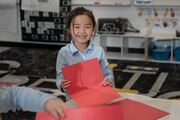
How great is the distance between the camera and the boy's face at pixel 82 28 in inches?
64.3

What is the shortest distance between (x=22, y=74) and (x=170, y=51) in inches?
77.5

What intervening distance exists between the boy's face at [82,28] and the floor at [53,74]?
1269 millimetres

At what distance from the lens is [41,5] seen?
494 cm

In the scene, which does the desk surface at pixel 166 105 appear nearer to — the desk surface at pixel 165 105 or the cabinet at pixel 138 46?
the desk surface at pixel 165 105

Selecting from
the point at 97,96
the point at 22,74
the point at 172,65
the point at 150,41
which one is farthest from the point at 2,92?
the point at 150,41

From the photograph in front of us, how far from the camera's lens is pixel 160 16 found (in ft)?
15.0

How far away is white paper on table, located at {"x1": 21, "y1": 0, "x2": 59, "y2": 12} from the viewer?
16.1ft

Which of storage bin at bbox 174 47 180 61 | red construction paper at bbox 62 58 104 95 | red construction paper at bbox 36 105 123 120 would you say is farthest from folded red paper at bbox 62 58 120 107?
storage bin at bbox 174 47 180 61

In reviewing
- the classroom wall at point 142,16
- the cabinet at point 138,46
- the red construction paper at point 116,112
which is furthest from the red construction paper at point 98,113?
the classroom wall at point 142,16

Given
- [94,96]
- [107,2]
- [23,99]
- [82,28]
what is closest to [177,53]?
[107,2]

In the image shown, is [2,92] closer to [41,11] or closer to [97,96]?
[97,96]

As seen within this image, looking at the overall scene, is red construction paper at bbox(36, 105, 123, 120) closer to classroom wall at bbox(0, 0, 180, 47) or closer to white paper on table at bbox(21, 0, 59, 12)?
classroom wall at bbox(0, 0, 180, 47)

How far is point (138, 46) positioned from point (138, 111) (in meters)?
3.51

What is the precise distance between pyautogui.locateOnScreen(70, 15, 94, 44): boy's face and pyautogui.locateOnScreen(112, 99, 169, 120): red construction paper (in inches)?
15.6
